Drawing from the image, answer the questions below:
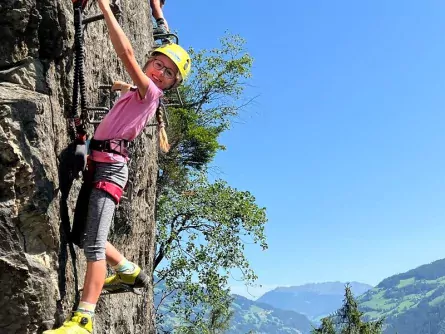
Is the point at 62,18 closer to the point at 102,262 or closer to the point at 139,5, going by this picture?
the point at 102,262

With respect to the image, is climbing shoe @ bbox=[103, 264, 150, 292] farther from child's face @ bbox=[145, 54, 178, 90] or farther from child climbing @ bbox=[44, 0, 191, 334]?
child's face @ bbox=[145, 54, 178, 90]

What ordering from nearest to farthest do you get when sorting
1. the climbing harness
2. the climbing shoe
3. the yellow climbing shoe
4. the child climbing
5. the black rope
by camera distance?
the yellow climbing shoe → the child climbing → the climbing harness → the black rope → the climbing shoe

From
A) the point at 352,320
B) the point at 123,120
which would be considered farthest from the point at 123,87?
the point at 352,320

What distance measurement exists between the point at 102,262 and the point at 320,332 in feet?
119

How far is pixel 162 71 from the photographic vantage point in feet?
18.1

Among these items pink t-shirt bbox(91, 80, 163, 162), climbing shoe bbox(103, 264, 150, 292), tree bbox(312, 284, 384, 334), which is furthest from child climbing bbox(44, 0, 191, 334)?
tree bbox(312, 284, 384, 334)

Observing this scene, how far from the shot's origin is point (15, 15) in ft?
→ 17.2

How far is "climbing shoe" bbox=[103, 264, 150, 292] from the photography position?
19.3 feet

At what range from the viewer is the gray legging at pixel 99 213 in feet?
17.0

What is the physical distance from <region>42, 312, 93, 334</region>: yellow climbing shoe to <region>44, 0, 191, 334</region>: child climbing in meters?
0.04

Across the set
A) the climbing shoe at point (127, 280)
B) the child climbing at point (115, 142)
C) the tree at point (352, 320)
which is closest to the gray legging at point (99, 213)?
the child climbing at point (115, 142)

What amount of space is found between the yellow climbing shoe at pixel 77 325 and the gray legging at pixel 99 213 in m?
0.58

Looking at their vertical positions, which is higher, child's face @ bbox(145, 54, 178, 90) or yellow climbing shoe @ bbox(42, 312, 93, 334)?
child's face @ bbox(145, 54, 178, 90)

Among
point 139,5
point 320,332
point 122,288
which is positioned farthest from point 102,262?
point 320,332
